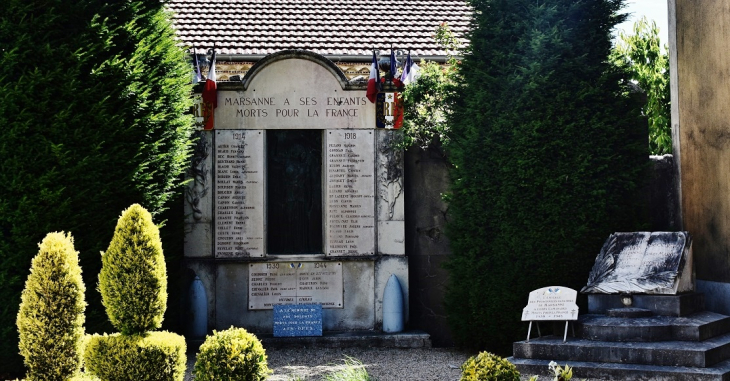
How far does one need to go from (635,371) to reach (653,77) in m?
16.9

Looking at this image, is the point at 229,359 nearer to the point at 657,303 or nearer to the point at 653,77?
the point at 657,303

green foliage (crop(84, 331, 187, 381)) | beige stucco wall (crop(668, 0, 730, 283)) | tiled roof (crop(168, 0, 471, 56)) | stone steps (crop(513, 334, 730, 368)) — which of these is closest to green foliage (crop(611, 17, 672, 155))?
tiled roof (crop(168, 0, 471, 56))

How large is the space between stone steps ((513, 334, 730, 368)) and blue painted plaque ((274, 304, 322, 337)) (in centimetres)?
321

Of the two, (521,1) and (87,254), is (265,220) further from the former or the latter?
(521,1)

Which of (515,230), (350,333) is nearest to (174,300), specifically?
(350,333)

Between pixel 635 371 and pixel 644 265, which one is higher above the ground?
pixel 644 265

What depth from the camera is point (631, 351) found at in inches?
274

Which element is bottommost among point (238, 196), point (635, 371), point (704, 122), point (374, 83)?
point (635, 371)

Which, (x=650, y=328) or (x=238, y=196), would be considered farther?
(x=238, y=196)

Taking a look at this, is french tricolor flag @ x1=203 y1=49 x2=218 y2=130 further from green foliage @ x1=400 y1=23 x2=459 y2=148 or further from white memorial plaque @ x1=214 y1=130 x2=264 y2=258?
green foliage @ x1=400 y1=23 x2=459 y2=148

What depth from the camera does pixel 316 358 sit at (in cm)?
916

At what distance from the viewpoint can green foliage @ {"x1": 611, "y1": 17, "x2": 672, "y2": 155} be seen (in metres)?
20.6

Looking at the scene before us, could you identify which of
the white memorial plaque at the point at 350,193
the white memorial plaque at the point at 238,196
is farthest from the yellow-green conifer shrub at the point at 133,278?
the white memorial plaque at the point at 350,193

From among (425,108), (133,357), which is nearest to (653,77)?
(425,108)
